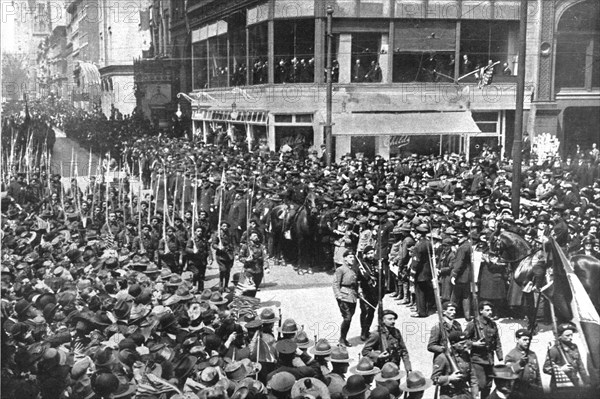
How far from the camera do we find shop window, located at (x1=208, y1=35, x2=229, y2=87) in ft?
64.6

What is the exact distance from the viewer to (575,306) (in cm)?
850

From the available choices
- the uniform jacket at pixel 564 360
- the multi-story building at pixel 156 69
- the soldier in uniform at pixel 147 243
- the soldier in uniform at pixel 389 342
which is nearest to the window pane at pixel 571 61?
the multi-story building at pixel 156 69

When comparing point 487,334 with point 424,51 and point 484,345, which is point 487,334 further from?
point 424,51

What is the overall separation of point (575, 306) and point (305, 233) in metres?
6.20

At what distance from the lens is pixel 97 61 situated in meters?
13.2

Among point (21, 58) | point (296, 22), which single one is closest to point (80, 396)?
point (21, 58)

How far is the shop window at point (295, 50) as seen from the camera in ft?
80.2

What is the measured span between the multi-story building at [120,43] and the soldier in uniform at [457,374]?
24.4 feet

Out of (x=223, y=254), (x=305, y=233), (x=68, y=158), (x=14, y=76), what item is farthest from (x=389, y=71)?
(x=14, y=76)

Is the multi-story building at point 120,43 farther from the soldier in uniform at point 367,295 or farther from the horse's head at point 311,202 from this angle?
the soldier in uniform at point 367,295

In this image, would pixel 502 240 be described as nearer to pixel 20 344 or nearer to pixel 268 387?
pixel 268 387

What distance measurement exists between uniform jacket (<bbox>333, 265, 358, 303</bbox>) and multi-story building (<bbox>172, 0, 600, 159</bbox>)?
8665 mm

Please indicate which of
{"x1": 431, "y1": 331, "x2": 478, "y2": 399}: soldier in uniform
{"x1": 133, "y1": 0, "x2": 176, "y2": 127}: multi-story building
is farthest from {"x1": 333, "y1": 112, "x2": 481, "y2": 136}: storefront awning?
{"x1": 431, "y1": 331, "x2": 478, "y2": 399}: soldier in uniform

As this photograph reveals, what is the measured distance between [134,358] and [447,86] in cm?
1639
